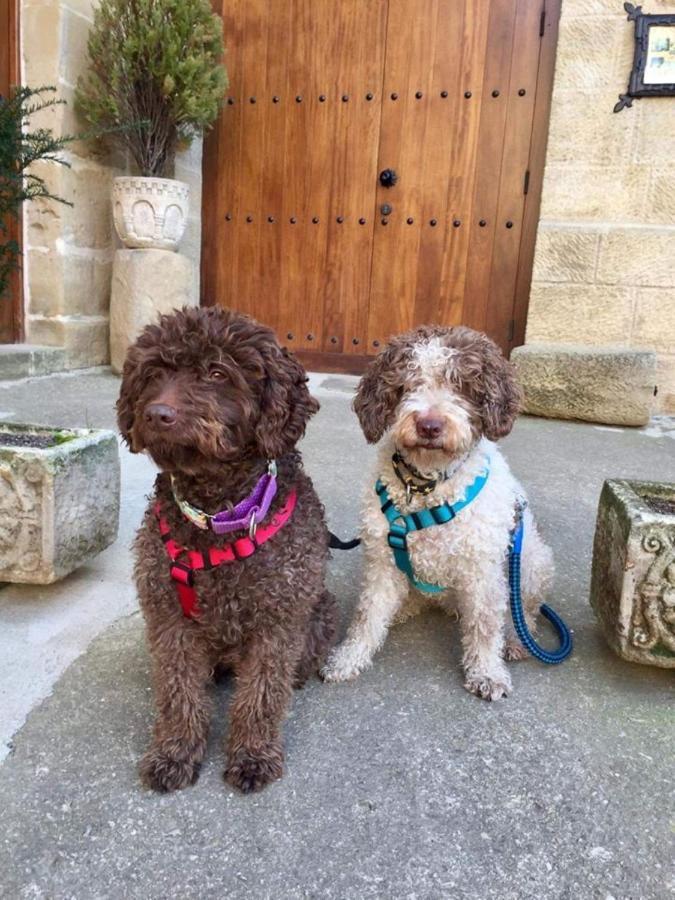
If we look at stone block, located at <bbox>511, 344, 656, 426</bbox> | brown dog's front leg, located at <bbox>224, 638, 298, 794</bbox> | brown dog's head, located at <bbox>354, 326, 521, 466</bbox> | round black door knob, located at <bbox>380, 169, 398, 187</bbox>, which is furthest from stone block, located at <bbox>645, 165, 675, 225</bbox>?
brown dog's front leg, located at <bbox>224, 638, 298, 794</bbox>

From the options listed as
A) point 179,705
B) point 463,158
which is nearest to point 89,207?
point 463,158

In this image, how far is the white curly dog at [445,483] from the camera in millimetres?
1987

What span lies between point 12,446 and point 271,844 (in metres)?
1.50

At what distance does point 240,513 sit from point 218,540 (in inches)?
3.3

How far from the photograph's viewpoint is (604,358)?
4879 mm

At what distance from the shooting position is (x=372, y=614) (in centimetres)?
221

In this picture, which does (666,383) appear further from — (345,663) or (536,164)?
(345,663)

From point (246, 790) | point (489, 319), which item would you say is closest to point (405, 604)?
point (246, 790)

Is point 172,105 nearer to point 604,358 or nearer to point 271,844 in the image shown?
point 604,358

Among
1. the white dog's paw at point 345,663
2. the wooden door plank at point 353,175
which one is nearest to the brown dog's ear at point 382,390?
the white dog's paw at point 345,663

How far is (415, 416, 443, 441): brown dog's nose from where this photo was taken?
1899mm

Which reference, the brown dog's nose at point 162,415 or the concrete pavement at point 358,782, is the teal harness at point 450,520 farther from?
the brown dog's nose at point 162,415

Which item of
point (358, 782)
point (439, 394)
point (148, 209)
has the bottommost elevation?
point (358, 782)

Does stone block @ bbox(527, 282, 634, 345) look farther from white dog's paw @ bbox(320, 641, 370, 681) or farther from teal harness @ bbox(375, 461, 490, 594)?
white dog's paw @ bbox(320, 641, 370, 681)
